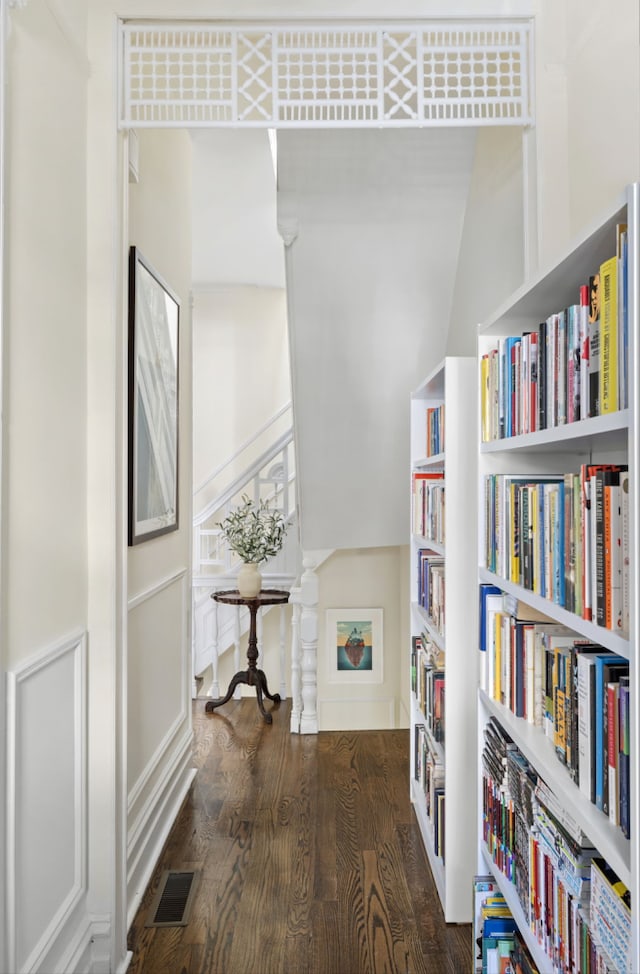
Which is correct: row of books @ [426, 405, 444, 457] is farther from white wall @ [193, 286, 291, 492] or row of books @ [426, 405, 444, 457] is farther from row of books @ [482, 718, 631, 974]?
white wall @ [193, 286, 291, 492]

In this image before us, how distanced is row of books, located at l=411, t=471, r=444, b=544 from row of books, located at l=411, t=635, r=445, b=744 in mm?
424

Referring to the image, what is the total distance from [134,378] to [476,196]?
64.9 inches

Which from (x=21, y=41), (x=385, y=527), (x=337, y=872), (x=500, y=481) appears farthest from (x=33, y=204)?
(x=385, y=527)

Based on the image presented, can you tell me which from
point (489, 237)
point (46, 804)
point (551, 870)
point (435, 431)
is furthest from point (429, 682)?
point (489, 237)

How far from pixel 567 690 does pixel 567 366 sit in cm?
58

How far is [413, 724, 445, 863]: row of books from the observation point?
2.43 m

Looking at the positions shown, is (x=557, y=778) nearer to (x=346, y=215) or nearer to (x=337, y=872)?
(x=337, y=872)

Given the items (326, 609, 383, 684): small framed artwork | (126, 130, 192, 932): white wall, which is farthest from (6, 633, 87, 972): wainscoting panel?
(326, 609, 383, 684): small framed artwork

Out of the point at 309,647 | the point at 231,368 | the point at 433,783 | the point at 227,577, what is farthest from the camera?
the point at 231,368

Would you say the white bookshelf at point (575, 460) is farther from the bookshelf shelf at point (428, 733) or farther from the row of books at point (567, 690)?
the bookshelf shelf at point (428, 733)

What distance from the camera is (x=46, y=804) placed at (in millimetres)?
1729

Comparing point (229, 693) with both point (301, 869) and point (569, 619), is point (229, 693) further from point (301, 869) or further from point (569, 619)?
point (569, 619)

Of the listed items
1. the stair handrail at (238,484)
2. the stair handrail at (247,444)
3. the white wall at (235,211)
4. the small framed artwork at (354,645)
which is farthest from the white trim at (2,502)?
the stair handrail at (247,444)

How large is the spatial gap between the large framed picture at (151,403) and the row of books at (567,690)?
1296mm
